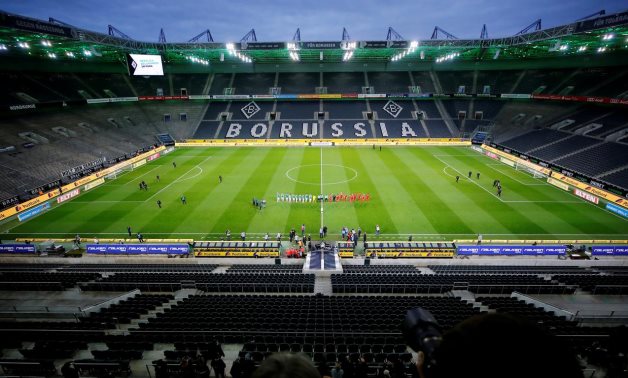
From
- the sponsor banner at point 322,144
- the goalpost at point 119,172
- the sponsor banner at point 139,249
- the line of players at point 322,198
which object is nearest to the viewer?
the sponsor banner at point 139,249

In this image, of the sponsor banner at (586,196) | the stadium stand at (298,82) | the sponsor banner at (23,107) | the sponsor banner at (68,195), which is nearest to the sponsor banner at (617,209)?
the sponsor banner at (586,196)

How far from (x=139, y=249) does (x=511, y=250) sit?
28135 millimetres

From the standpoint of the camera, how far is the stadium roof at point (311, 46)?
36719 millimetres

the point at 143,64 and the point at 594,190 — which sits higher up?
the point at 143,64

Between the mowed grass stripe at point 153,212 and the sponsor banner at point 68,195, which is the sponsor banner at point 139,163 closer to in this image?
the mowed grass stripe at point 153,212

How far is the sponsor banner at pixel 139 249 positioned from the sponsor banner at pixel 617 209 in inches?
1496

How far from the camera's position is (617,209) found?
98.1 feet

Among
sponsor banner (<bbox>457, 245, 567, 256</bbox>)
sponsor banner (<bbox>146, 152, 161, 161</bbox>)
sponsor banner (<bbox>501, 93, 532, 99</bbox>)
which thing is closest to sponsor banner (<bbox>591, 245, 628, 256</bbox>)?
sponsor banner (<bbox>457, 245, 567, 256</bbox>)

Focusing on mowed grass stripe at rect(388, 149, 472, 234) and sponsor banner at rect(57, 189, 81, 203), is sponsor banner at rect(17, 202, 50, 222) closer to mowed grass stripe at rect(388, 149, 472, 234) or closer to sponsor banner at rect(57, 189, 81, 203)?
sponsor banner at rect(57, 189, 81, 203)

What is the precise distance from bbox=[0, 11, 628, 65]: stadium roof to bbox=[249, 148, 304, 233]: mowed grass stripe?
25537 mm

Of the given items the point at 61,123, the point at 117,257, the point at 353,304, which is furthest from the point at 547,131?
the point at 61,123

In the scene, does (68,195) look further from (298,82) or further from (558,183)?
(558,183)

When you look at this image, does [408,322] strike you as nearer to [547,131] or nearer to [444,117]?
[547,131]

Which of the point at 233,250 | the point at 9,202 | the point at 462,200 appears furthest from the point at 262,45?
the point at 233,250
